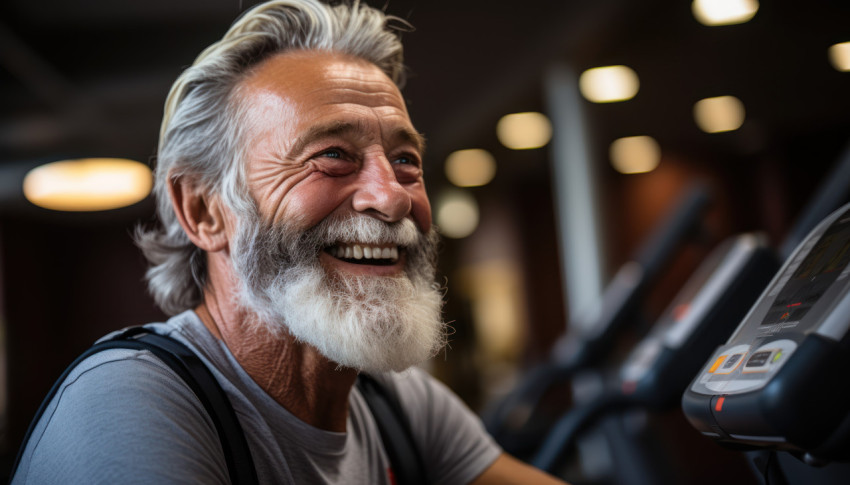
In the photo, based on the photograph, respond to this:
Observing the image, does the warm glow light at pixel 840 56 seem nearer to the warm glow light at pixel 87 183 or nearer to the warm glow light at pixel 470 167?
Answer: the warm glow light at pixel 470 167

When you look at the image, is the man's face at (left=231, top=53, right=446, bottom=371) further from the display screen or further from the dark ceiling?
the dark ceiling

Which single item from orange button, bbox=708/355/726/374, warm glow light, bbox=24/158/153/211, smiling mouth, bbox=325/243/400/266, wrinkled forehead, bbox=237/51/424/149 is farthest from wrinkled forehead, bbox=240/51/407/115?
warm glow light, bbox=24/158/153/211

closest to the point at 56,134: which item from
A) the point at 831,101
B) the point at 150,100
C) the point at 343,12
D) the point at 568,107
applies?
the point at 150,100

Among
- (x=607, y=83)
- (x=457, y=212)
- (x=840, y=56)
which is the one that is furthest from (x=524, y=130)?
(x=457, y=212)

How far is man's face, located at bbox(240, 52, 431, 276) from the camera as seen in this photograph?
47.2 inches

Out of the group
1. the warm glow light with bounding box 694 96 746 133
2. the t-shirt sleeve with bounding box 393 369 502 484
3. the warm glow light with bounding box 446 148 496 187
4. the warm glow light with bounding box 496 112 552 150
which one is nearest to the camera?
the t-shirt sleeve with bounding box 393 369 502 484

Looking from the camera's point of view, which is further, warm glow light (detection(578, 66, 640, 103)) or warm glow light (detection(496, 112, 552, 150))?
warm glow light (detection(496, 112, 552, 150))

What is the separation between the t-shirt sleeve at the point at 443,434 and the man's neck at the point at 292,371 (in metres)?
0.25

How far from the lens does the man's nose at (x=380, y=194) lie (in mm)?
1194

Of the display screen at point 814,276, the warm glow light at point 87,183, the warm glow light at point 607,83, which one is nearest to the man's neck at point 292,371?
the display screen at point 814,276

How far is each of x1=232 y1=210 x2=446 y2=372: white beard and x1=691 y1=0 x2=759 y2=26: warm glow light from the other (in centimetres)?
348

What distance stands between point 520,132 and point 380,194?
19.6 feet

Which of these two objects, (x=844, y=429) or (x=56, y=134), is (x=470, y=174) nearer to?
(x=56, y=134)

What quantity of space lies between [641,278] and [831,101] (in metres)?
3.52
